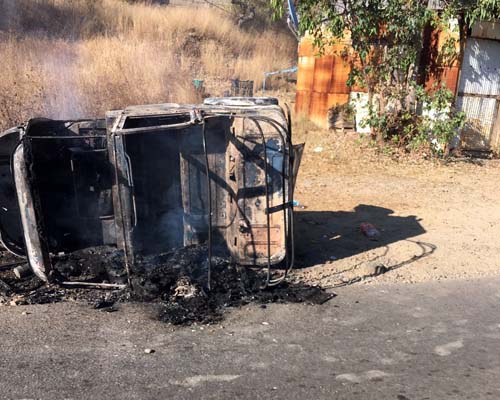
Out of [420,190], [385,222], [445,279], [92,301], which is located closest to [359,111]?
[420,190]

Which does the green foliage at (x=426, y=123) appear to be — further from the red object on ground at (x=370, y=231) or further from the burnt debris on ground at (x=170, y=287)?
the burnt debris on ground at (x=170, y=287)

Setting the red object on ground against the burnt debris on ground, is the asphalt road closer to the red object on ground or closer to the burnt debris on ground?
the burnt debris on ground

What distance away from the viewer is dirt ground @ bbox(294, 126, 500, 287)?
17.2 feet

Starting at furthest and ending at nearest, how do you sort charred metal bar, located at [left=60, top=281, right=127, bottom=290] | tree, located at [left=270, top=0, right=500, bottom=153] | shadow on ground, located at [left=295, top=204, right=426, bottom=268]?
1. tree, located at [left=270, top=0, right=500, bottom=153]
2. shadow on ground, located at [left=295, top=204, right=426, bottom=268]
3. charred metal bar, located at [left=60, top=281, right=127, bottom=290]

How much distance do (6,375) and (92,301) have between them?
→ 1.16 meters

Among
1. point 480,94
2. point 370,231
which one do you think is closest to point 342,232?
point 370,231

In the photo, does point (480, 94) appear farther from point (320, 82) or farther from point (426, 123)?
point (320, 82)

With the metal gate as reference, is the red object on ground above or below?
below

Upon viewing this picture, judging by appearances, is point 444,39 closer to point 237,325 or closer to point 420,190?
point 420,190

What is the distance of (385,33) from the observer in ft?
36.2

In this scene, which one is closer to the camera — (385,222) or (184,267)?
(184,267)

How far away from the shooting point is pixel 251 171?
15.1ft

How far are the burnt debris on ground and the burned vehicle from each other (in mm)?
103

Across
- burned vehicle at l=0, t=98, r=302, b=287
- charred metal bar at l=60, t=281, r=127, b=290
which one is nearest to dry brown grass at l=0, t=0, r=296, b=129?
burned vehicle at l=0, t=98, r=302, b=287
